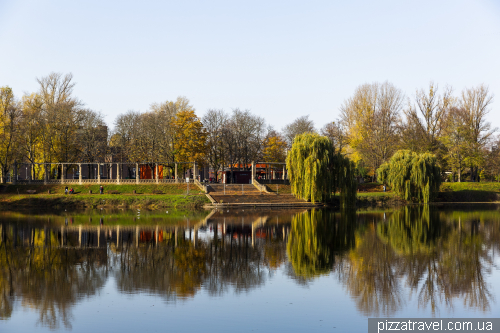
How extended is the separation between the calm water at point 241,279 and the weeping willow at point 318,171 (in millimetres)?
21515

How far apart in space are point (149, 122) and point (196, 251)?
5324 cm

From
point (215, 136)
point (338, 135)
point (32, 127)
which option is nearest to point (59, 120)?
point (32, 127)

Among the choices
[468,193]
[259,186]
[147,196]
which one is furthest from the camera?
[468,193]

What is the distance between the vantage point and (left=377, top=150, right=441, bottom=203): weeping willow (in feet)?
190

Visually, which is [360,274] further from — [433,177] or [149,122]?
[149,122]

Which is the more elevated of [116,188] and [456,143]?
[456,143]

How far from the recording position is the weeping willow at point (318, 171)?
5234 centimetres

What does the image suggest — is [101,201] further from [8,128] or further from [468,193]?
[468,193]

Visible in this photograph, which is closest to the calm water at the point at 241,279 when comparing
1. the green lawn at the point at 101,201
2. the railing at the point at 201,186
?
the green lawn at the point at 101,201

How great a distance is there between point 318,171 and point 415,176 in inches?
558

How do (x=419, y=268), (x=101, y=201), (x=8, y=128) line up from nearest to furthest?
(x=419, y=268) → (x=101, y=201) → (x=8, y=128)

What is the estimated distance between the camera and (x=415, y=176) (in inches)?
2292

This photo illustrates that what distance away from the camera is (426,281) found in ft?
54.2

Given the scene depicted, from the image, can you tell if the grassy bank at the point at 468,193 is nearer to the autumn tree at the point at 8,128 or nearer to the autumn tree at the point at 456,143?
the autumn tree at the point at 456,143
